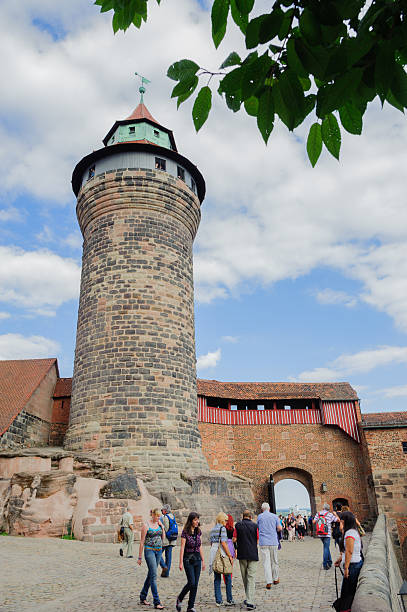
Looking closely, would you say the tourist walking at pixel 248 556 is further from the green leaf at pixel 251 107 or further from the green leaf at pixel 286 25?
the green leaf at pixel 286 25

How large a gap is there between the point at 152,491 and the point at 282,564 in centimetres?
328

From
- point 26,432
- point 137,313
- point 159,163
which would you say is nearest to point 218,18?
point 137,313

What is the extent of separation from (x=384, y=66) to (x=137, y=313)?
40.6ft

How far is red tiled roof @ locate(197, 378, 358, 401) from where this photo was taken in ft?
74.8

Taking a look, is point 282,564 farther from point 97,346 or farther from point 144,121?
point 144,121

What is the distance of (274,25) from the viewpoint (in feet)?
5.39

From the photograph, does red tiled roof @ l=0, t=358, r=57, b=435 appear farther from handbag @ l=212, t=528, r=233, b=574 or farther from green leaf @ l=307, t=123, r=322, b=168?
green leaf @ l=307, t=123, r=322, b=168

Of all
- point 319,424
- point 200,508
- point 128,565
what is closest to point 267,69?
point 128,565

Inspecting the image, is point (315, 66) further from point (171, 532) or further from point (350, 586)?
point (171, 532)

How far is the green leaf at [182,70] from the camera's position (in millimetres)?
1906

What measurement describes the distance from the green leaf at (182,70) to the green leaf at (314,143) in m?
0.54

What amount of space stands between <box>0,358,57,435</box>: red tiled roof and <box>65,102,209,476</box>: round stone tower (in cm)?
235

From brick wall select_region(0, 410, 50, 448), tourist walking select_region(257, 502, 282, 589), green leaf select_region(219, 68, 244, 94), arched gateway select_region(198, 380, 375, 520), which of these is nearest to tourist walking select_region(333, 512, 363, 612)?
tourist walking select_region(257, 502, 282, 589)

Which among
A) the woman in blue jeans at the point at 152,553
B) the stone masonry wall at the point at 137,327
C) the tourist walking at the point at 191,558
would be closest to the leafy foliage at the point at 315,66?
the tourist walking at the point at 191,558
